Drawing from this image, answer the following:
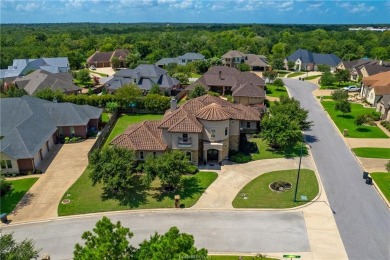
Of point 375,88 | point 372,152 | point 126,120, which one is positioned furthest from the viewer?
point 375,88

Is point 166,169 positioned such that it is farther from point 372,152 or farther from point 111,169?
point 372,152

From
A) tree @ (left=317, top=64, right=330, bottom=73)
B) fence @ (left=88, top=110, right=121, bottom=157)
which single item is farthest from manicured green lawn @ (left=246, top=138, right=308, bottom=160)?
tree @ (left=317, top=64, right=330, bottom=73)

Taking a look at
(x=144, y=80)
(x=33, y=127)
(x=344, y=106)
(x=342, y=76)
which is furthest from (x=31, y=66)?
(x=342, y=76)

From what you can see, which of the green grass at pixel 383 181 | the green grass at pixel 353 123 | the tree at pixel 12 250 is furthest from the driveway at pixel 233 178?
the tree at pixel 12 250

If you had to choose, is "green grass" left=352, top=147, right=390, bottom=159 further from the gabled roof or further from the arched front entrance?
the gabled roof

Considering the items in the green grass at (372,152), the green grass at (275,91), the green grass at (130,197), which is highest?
the green grass at (275,91)

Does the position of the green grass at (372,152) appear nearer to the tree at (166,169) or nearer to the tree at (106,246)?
the tree at (166,169)
